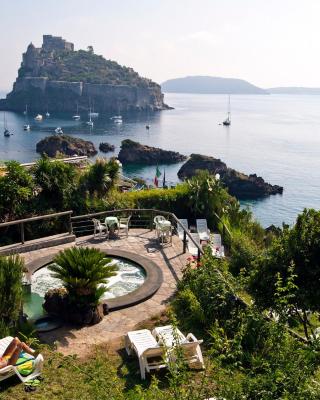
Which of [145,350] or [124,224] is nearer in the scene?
[145,350]

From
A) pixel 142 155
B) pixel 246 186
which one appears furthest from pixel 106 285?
pixel 142 155

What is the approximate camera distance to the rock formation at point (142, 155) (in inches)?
3314

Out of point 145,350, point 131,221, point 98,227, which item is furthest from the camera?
point 131,221

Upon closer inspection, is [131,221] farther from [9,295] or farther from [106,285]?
[9,295]

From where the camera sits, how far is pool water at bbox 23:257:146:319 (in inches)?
444

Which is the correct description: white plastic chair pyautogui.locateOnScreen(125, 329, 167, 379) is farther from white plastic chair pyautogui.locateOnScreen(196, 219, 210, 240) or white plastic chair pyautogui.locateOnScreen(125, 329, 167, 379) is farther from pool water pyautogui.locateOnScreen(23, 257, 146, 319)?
white plastic chair pyautogui.locateOnScreen(196, 219, 210, 240)

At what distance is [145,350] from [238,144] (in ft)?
350

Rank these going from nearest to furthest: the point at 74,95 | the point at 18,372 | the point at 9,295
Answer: the point at 18,372 < the point at 9,295 < the point at 74,95

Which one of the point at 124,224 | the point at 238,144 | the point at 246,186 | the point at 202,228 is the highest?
the point at 124,224

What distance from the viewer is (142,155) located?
8438 cm

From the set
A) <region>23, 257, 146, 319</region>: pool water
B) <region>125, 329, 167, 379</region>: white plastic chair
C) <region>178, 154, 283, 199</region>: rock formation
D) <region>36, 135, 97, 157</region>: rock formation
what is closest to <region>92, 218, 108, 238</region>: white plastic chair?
<region>23, 257, 146, 319</region>: pool water

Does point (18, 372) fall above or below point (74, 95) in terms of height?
below

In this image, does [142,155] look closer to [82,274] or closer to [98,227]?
[98,227]

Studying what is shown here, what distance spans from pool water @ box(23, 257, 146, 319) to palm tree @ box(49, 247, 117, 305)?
106 centimetres
